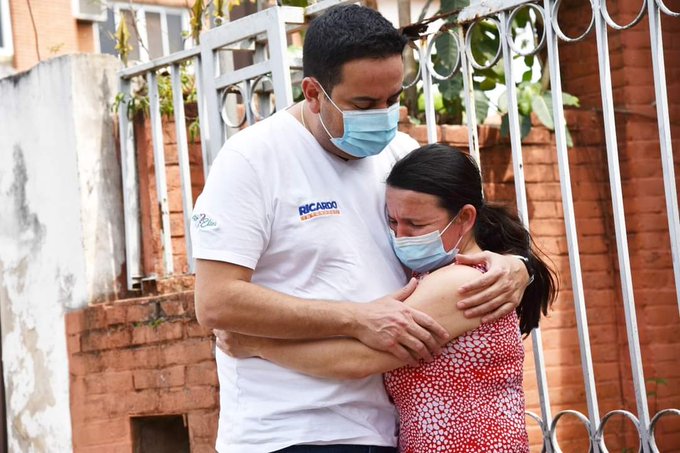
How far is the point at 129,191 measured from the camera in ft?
17.3

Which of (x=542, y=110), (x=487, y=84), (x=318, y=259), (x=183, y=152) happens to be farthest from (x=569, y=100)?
(x=318, y=259)

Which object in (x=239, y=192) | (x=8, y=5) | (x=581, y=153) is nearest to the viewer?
(x=239, y=192)

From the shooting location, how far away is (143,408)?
4.88 m

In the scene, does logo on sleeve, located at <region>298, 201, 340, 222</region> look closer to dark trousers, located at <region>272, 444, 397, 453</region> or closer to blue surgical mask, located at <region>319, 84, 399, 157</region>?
blue surgical mask, located at <region>319, 84, 399, 157</region>

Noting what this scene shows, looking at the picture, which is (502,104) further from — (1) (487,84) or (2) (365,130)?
(2) (365,130)

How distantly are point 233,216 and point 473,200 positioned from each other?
0.57m

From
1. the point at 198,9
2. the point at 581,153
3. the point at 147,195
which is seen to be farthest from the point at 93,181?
the point at 581,153

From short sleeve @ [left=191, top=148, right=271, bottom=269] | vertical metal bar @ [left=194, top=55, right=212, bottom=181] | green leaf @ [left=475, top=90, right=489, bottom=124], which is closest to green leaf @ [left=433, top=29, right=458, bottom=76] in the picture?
green leaf @ [left=475, top=90, right=489, bottom=124]

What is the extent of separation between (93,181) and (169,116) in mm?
436

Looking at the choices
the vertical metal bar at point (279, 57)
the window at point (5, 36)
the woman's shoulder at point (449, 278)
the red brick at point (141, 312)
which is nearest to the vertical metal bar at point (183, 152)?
the red brick at point (141, 312)

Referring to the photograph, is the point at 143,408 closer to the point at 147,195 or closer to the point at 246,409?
the point at 147,195

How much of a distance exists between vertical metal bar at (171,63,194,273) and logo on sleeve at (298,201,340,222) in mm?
2253

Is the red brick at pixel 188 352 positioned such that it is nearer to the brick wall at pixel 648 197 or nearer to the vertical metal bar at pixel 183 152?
the vertical metal bar at pixel 183 152

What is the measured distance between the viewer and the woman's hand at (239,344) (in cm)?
270
